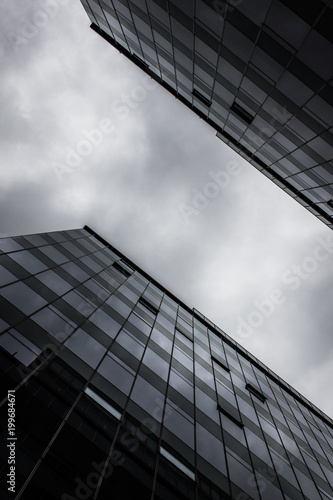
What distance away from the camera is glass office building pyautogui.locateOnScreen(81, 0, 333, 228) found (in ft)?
35.5

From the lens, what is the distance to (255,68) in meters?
13.6

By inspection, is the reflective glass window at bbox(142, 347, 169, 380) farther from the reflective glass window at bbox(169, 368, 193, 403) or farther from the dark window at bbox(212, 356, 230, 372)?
the dark window at bbox(212, 356, 230, 372)

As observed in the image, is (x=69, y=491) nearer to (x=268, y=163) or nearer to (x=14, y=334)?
(x=14, y=334)

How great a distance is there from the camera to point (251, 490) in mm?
13938

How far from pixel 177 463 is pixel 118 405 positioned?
323 centimetres

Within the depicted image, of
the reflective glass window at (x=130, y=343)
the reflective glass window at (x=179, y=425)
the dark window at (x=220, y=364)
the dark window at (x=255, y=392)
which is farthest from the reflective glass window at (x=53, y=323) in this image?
the dark window at (x=255, y=392)

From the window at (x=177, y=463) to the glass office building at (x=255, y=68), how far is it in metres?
15.0

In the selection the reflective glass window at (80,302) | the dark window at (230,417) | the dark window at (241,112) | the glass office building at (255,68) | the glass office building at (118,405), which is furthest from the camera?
the dark window at (230,417)

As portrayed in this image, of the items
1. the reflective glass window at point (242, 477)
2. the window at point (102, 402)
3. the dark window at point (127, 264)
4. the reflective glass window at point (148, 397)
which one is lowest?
the dark window at point (127, 264)

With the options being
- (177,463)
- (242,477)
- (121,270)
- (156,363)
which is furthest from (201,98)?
(242,477)

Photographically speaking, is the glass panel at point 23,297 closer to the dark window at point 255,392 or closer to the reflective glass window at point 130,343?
the reflective glass window at point 130,343

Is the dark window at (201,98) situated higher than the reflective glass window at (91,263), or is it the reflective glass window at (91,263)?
the dark window at (201,98)

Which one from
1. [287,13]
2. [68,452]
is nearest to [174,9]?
[287,13]

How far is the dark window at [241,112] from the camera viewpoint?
1822 centimetres
